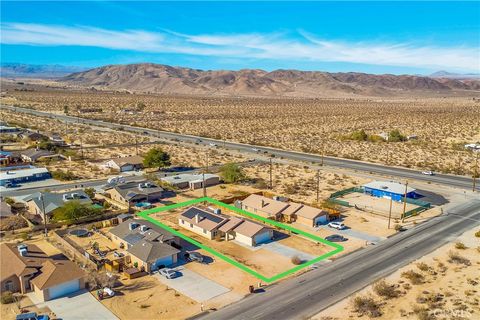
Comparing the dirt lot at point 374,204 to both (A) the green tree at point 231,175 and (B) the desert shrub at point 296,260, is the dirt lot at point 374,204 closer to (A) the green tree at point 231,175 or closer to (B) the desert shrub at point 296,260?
(A) the green tree at point 231,175

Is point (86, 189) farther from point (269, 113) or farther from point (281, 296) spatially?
point (269, 113)

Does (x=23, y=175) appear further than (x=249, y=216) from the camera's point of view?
Yes

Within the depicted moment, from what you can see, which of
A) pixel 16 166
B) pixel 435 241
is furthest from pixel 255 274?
pixel 16 166

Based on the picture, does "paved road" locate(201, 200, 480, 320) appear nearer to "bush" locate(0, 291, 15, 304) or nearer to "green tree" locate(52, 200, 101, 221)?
"bush" locate(0, 291, 15, 304)

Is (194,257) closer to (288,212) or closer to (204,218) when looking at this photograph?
(204,218)

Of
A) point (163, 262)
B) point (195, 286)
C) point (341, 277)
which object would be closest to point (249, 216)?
point (163, 262)

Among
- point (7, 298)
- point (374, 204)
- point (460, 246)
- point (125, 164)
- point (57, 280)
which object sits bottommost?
point (7, 298)

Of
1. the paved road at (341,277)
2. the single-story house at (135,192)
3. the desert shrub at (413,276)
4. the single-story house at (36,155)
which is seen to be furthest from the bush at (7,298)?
the single-story house at (36,155)
